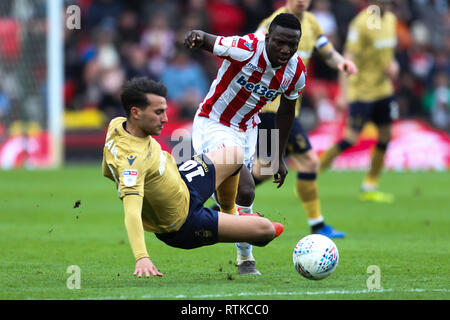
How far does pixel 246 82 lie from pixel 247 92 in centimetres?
9

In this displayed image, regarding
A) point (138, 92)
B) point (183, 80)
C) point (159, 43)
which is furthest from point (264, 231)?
point (159, 43)

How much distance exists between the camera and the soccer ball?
594cm

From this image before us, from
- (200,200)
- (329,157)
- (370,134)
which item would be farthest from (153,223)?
(370,134)

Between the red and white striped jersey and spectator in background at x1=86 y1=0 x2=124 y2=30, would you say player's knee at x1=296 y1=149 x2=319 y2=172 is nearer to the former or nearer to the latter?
the red and white striped jersey

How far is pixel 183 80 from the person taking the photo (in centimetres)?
1980

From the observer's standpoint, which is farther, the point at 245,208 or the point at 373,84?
the point at 373,84

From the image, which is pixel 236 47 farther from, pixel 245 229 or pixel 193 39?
pixel 245 229

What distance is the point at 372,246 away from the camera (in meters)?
8.10

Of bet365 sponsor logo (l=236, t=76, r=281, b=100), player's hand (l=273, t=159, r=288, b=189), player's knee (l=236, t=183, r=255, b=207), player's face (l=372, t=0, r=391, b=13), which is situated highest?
player's face (l=372, t=0, r=391, b=13)

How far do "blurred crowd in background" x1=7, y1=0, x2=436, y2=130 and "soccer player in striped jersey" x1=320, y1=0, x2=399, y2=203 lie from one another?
680cm

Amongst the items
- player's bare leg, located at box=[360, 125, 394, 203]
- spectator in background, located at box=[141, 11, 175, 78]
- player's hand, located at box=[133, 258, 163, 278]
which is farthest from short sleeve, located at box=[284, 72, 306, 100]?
spectator in background, located at box=[141, 11, 175, 78]

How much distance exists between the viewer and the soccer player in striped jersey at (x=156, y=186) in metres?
5.46
